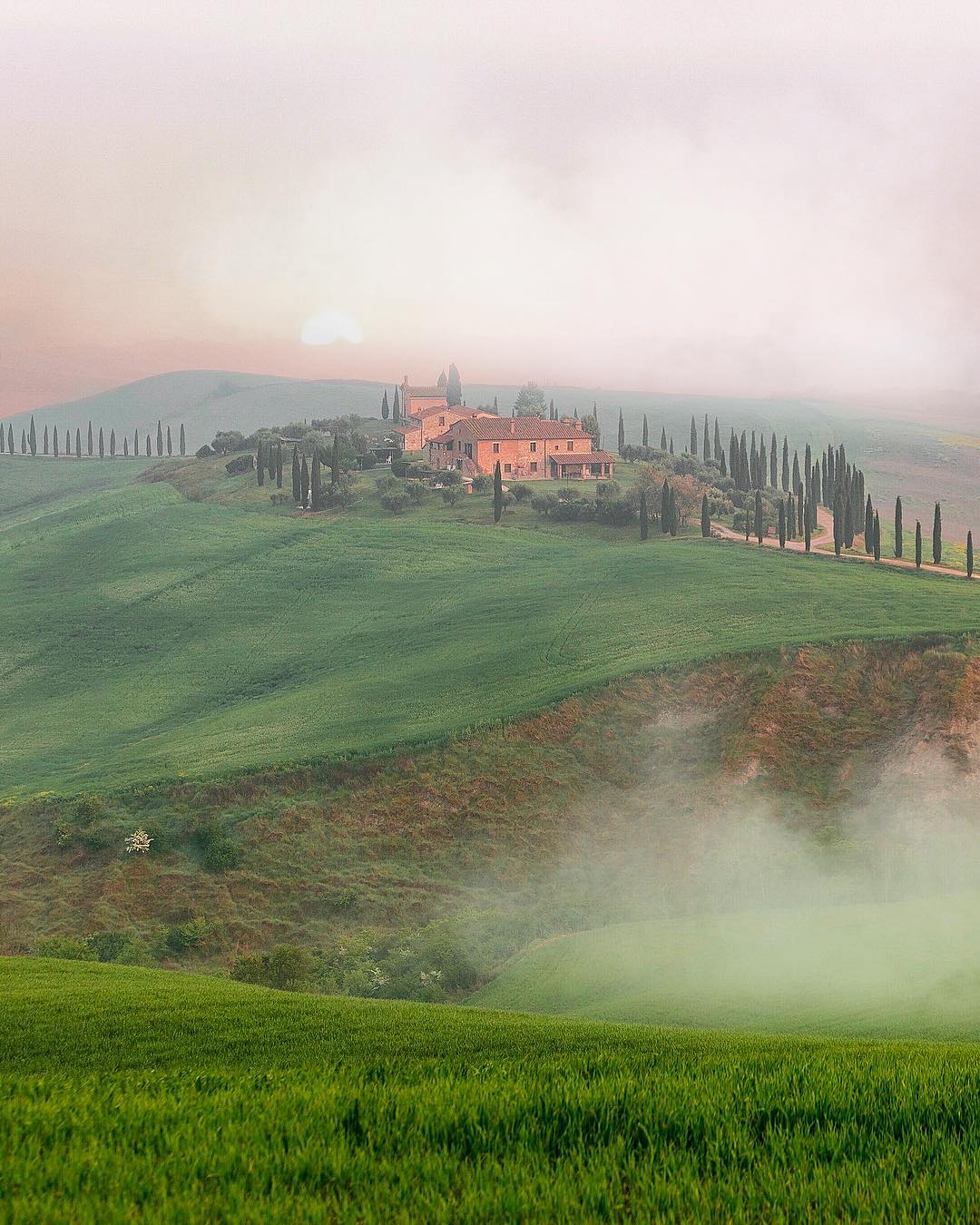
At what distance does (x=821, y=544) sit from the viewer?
410ft

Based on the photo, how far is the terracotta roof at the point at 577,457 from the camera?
16075 centimetres

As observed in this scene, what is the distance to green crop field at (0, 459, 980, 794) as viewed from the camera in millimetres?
78875

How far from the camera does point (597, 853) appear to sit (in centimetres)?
6238

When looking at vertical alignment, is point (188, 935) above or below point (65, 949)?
below

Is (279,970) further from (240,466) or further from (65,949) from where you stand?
(240,466)

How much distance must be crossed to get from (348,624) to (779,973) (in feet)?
234

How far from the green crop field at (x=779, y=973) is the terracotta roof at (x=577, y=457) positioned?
374 feet

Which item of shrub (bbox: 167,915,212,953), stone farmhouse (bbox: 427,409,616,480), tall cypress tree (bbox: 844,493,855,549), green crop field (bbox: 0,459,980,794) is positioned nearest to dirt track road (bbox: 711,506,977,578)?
tall cypress tree (bbox: 844,493,855,549)

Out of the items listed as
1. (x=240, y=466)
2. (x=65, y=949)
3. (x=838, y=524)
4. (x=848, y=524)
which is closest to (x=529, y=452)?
(x=240, y=466)

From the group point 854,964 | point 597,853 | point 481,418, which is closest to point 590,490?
point 481,418

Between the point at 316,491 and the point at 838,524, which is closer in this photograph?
the point at 838,524

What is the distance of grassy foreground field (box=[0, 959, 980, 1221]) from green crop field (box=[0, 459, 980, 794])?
194 feet

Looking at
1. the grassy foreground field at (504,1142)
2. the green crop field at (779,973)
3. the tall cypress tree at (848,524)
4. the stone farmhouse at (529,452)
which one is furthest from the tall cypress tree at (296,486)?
the grassy foreground field at (504,1142)

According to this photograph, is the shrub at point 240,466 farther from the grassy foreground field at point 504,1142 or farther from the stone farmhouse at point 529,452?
the grassy foreground field at point 504,1142
